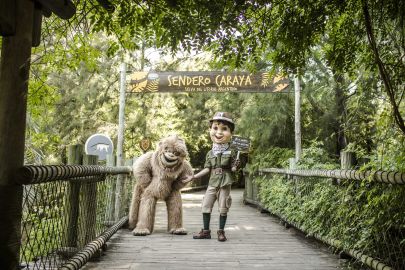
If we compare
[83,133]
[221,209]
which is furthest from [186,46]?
[83,133]

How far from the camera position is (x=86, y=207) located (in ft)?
12.2

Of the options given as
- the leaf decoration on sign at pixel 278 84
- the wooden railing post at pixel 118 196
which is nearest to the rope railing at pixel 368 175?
the wooden railing post at pixel 118 196

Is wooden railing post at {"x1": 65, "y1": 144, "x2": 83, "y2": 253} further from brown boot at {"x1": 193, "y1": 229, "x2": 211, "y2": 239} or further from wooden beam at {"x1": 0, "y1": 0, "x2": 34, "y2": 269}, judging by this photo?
brown boot at {"x1": 193, "y1": 229, "x2": 211, "y2": 239}

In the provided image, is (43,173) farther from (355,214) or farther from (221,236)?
(221,236)

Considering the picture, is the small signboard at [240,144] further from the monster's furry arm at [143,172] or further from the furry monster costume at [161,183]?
the monster's furry arm at [143,172]

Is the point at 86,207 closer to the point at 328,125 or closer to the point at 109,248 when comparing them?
the point at 109,248

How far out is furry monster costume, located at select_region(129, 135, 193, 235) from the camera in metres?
5.61

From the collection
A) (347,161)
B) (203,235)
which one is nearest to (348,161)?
(347,161)

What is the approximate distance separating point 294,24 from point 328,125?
22.4ft

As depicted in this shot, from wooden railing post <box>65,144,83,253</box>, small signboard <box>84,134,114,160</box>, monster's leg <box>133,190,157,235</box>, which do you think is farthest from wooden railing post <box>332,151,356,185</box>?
small signboard <box>84,134,114,160</box>

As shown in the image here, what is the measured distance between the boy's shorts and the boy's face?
70cm

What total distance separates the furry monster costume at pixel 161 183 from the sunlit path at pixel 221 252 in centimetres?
21

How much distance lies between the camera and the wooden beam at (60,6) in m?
2.30

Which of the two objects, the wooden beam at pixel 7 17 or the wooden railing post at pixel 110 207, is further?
the wooden railing post at pixel 110 207
